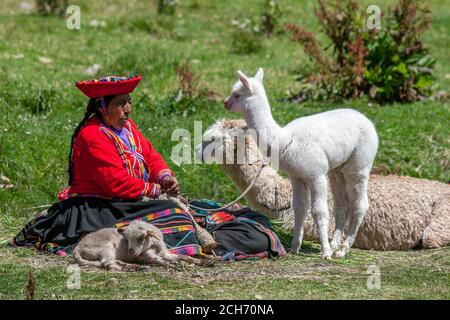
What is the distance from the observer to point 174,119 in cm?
1095

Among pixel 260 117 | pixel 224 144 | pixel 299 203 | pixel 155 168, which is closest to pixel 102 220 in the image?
pixel 155 168

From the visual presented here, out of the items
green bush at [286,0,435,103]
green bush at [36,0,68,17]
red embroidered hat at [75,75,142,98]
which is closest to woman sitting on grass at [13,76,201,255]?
red embroidered hat at [75,75,142,98]

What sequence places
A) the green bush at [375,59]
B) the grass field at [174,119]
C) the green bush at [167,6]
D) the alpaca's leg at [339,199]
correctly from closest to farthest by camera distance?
the grass field at [174,119], the alpaca's leg at [339,199], the green bush at [375,59], the green bush at [167,6]

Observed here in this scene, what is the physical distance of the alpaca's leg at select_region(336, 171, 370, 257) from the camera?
7.47 meters

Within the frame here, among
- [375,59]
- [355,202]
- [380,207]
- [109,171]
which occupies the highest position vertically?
[375,59]

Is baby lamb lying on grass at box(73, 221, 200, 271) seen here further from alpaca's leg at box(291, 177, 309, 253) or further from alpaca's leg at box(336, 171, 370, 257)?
alpaca's leg at box(336, 171, 370, 257)

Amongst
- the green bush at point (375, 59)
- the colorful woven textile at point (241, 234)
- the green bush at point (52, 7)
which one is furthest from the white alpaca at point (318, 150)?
the green bush at point (52, 7)

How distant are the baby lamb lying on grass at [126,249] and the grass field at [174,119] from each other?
20 centimetres

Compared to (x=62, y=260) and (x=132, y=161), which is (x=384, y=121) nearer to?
(x=132, y=161)

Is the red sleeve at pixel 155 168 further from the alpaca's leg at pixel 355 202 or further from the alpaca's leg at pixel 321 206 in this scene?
the alpaca's leg at pixel 355 202

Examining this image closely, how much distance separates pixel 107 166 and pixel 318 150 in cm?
165

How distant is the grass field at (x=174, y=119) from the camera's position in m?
6.11

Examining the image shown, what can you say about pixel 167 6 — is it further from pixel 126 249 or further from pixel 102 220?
pixel 126 249

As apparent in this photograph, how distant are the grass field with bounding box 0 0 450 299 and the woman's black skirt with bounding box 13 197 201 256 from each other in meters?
0.27
